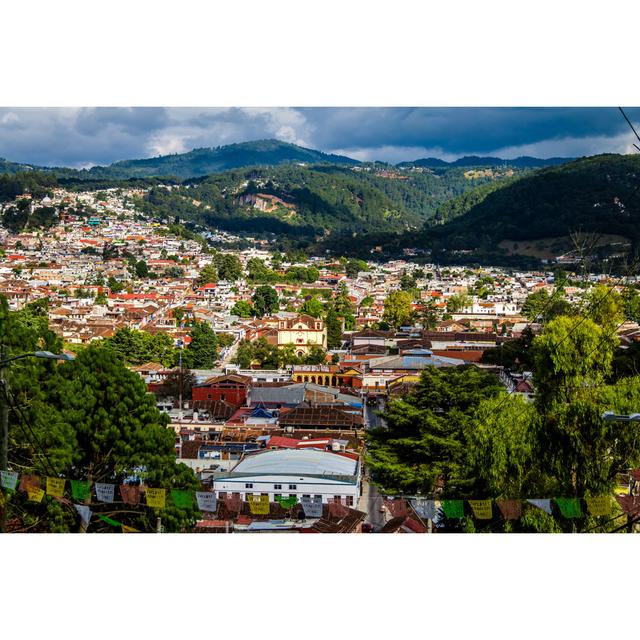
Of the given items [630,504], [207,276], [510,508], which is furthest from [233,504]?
[207,276]

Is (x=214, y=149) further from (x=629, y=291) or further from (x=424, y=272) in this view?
(x=629, y=291)

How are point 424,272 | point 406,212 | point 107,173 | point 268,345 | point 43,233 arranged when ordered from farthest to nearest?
point 107,173 → point 406,212 → point 43,233 → point 424,272 → point 268,345

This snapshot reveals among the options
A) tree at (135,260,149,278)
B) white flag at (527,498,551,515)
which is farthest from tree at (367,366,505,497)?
tree at (135,260,149,278)

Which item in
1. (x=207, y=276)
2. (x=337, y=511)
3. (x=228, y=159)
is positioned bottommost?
(x=207, y=276)

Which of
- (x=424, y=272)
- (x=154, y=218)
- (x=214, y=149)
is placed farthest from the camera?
(x=214, y=149)

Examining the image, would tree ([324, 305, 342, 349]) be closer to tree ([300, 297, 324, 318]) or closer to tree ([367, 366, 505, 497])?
tree ([300, 297, 324, 318])

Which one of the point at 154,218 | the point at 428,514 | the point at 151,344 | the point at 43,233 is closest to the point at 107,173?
the point at 154,218

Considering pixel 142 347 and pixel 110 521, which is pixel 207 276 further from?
pixel 110 521
